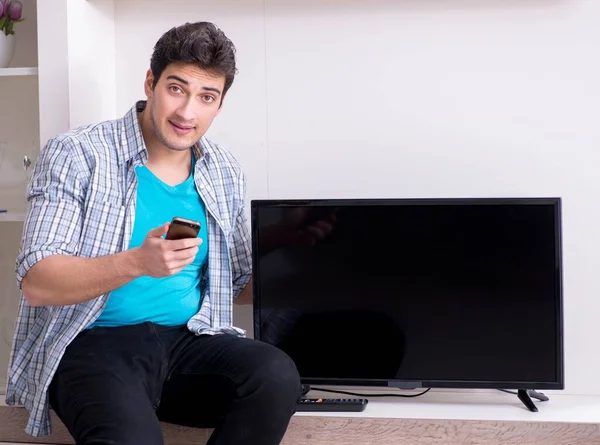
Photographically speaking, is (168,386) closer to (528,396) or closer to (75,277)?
(75,277)

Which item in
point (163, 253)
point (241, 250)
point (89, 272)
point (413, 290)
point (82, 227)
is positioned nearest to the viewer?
point (163, 253)

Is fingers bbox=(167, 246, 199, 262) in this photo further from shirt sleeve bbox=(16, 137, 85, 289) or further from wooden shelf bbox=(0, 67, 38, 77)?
wooden shelf bbox=(0, 67, 38, 77)

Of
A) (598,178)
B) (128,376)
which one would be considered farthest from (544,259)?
(128,376)

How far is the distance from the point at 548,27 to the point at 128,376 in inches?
56.8

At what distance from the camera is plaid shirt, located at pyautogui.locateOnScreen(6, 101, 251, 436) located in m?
1.74

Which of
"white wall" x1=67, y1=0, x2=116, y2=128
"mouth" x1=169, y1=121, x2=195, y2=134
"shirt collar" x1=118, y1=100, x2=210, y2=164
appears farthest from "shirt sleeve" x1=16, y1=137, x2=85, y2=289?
"white wall" x1=67, y1=0, x2=116, y2=128

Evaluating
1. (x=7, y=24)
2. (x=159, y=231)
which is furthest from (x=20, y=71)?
(x=159, y=231)

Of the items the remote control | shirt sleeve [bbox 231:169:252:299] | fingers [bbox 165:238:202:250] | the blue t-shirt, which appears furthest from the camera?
shirt sleeve [bbox 231:169:252:299]

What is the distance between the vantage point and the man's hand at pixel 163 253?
1.54 m

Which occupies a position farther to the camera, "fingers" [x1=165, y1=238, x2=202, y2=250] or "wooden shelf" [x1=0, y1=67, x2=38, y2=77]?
"wooden shelf" [x1=0, y1=67, x2=38, y2=77]

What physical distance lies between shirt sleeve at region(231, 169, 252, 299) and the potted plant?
0.76 meters

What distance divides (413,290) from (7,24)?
4.35ft

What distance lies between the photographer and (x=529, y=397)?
6.81ft

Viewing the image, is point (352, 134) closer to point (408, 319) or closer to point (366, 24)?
point (366, 24)
